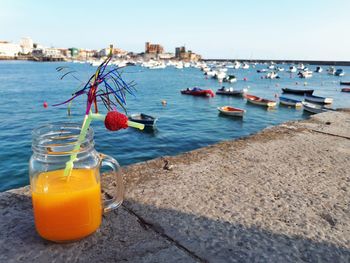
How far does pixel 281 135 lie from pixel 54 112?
871 inches

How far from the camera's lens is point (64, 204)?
1627mm

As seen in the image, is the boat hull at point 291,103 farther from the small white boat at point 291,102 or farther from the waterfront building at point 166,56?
the waterfront building at point 166,56

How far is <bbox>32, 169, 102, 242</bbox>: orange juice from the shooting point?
63.7 inches

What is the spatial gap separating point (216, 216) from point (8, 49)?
7737 inches

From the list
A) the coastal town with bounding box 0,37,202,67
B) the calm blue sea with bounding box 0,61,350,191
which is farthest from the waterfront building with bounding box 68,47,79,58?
the calm blue sea with bounding box 0,61,350,191

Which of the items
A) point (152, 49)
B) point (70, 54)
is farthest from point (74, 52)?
point (152, 49)

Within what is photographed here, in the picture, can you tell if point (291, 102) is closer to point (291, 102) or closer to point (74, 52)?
point (291, 102)

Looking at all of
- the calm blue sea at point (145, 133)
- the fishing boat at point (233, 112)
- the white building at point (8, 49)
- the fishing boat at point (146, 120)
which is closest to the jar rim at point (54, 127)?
the calm blue sea at point (145, 133)

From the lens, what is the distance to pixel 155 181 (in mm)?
2635

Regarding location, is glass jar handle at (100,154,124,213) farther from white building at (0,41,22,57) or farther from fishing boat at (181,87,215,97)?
white building at (0,41,22,57)

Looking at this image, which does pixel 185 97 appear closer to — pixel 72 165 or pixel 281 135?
pixel 281 135

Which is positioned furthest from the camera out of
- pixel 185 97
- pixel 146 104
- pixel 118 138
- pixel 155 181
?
pixel 185 97

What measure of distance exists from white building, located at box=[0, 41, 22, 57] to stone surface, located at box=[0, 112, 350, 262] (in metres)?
187

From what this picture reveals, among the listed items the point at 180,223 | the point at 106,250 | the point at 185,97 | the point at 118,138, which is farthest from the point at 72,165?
the point at 185,97
